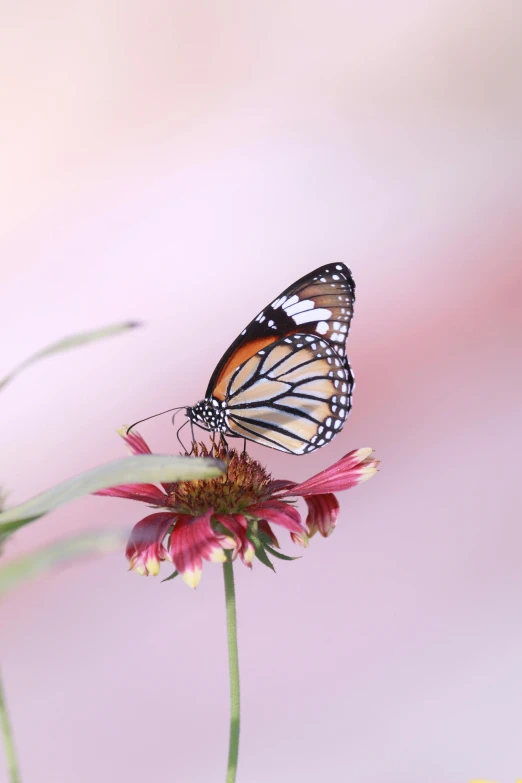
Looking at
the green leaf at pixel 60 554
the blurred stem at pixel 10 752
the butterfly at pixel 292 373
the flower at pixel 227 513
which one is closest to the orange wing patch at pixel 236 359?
the butterfly at pixel 292 373

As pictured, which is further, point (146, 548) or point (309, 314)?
point (309, 314)

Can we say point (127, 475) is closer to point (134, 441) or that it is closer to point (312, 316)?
point (134, 441)

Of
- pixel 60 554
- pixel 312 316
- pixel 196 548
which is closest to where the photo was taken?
pixel 60 554

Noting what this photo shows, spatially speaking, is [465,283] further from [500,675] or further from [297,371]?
[297,371]

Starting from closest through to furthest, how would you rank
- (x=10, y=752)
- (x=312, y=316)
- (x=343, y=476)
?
(x=10, y=752) → (x=343, y=476) → (x=312, y=316)

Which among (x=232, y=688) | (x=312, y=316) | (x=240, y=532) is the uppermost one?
(x=312, y=316)

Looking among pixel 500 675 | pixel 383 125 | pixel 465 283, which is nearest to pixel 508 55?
pixel 383 125

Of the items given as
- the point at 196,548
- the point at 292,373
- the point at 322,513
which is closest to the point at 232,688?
the point at 196,548
